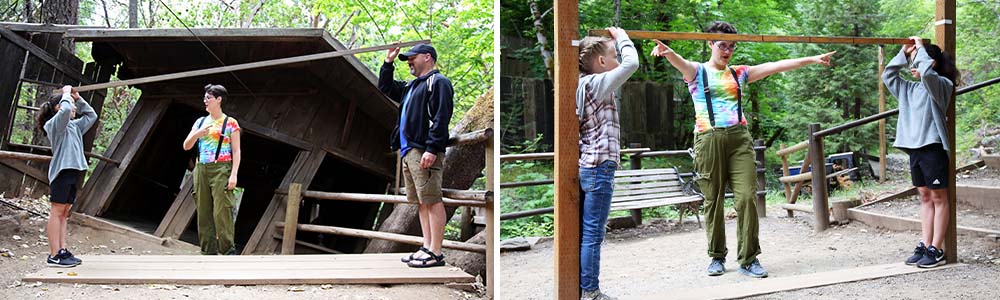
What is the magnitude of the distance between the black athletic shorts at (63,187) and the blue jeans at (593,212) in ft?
6.07

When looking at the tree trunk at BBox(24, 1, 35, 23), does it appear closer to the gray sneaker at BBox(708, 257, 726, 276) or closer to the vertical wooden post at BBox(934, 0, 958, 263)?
the gray sneaker at BBox(708, 257, 726, 276)

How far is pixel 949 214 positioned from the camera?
10.6 ft

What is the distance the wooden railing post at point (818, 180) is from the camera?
4199 millimetres

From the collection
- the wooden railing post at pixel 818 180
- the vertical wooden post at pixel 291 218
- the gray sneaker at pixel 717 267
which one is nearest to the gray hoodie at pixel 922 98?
the wooden railing post at pixel 818 180

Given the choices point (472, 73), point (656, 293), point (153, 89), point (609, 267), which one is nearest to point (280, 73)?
point (153, 89)

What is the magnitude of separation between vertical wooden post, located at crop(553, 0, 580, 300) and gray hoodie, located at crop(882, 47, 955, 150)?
1693 millimetres

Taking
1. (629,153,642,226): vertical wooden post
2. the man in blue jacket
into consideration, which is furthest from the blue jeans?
(629,153,642,226): vertical wooden post

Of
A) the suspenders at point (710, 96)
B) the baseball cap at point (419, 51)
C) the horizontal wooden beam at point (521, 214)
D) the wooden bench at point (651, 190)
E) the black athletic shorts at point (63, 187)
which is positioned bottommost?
the horizontal wooden beam at point (521, 214)

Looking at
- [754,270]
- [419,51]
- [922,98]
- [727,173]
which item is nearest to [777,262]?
[754,270]

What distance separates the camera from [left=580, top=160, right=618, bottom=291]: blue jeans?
2.30 meters

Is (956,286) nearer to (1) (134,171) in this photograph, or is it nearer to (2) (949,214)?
(2) (949,214)

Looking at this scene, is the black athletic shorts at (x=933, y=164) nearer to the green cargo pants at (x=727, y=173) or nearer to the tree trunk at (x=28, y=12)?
the green cargo pants at (x=727, y=173)

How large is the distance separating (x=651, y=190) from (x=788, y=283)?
5.39 feet

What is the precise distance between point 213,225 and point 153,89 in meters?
0.80
